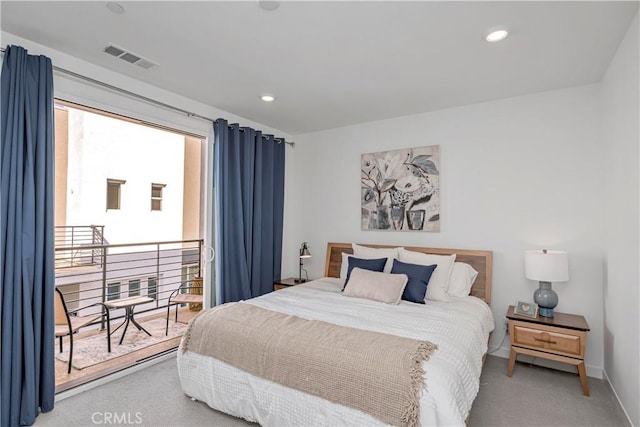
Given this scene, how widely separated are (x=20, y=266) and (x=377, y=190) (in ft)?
11.0

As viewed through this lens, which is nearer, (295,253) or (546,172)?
(546,172)

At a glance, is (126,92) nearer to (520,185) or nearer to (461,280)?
(461,280)

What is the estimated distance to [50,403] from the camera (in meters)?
2.26

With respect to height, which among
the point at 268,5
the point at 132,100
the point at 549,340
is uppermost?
the point at 268,5

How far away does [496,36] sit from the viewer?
2170mm

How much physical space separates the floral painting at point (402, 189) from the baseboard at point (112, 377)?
2.63 meters

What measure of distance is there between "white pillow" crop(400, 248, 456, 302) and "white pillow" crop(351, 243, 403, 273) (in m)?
0.15

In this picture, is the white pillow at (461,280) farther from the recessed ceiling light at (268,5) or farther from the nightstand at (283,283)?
the recessed ceiling light at (268,5)

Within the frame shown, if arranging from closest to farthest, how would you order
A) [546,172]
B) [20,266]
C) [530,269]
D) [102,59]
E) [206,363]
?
1. [20,266]
2. [206,363]
3. [102,59]
4. [530,269]
5. [546,172]

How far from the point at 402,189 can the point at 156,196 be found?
5610mm

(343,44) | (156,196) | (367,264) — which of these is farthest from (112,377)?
(156,196)

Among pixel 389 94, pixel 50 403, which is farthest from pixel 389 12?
pixel 50 403

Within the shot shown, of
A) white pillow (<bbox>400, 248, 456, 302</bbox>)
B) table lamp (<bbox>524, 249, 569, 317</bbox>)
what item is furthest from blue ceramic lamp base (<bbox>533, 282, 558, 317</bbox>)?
white pillow (<bbox>400, 248, 456, 302</bbox>)

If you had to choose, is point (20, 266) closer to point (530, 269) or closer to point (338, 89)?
point (338, 89)
